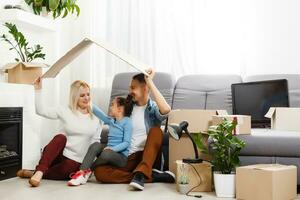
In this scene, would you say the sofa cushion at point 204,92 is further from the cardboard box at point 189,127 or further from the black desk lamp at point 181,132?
the black desk lamp at point 181,132

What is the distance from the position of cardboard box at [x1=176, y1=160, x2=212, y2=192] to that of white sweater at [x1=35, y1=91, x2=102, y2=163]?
0.89m

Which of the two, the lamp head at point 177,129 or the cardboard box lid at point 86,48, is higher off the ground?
the cardboard box lid at point 86,48

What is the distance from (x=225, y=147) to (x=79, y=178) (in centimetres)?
108

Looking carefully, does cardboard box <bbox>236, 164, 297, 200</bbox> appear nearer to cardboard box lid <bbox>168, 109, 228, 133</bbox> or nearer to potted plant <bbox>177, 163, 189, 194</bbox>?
potted plant <bbox>177, 163, 189, 194</bbox>

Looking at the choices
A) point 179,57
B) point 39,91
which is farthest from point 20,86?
point 179,57

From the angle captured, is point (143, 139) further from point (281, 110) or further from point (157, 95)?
point (281, 110)

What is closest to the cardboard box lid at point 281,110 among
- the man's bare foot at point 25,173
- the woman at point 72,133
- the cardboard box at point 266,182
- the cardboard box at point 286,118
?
the cardboard box at point 286,118

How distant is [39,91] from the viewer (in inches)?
137

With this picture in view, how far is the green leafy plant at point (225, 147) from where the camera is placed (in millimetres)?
2883

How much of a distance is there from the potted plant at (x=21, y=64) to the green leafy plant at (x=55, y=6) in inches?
17.0

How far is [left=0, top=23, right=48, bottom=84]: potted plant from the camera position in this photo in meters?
3.67

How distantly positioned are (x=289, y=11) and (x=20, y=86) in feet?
8.41

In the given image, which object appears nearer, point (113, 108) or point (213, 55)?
point (113, 108)

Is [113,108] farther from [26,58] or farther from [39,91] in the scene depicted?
[26,58]
